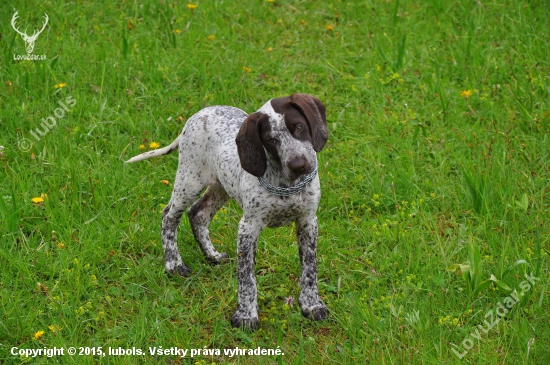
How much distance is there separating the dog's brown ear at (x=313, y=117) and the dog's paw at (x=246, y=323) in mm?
1243

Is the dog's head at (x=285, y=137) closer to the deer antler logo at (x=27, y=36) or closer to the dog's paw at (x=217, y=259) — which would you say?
the dog's paw at (x=217, y=259)

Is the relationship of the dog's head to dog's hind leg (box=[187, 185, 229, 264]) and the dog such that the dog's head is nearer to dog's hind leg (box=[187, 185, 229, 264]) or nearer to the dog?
the dog

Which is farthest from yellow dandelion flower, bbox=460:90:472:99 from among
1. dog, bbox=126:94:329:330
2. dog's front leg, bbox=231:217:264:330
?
dog's front leg, bbox=231:217:264:330

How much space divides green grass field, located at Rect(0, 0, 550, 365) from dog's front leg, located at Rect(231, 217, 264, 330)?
102 millimetres

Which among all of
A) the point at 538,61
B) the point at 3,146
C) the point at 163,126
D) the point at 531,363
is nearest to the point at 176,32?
the point at 163,126

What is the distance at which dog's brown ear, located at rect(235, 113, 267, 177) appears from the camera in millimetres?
4426

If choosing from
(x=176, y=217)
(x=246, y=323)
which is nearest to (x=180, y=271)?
(x=176, y=217)

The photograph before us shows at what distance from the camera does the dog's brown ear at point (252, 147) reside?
4426 mm

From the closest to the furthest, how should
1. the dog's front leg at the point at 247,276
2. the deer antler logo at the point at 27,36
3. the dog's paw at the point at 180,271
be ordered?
the dog's front leg at the point at 247,276 → the dog's paw at the point at 180,271 → the deer antler logo at the point at 27,36

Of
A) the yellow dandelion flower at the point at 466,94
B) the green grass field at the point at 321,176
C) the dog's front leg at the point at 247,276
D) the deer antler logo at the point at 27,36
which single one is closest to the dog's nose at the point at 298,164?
the dog's front leg at the point at 247,276

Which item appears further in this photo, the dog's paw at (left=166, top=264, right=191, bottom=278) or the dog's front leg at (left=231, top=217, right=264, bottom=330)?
the dog's paw at (left=166, top=264, right=191, bottom=278)

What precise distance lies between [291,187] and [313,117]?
0.45m

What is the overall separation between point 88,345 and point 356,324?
1.71 meters

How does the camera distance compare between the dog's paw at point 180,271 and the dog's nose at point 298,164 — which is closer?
the dog's nose at point 298,164
